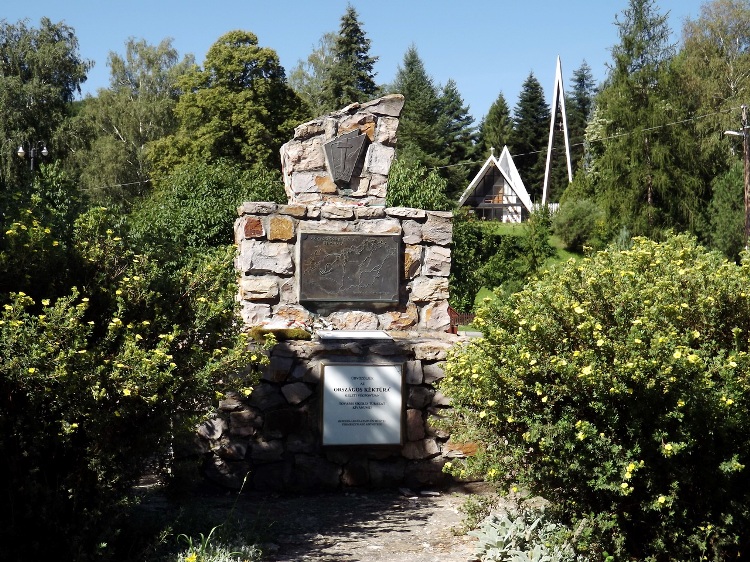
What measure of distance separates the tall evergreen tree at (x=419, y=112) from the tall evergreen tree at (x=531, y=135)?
6.88 metres

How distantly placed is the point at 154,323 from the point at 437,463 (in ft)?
10.1

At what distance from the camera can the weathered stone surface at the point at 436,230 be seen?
8.29m

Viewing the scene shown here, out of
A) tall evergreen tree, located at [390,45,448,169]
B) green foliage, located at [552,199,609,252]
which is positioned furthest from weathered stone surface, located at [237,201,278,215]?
tall evergreen tree, located at [390,45,448,169]

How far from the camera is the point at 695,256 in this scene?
577 cm

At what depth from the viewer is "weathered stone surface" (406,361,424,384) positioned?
7.39 meters

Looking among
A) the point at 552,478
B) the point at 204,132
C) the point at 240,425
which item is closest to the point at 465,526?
the point at 552,478

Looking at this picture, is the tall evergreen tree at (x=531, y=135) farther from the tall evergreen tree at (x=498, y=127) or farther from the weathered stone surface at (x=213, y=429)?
the weathered stone surface at (x=213, y=429)

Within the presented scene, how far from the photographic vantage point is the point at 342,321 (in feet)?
26.3

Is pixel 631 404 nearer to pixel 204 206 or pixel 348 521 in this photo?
pixel 348 521

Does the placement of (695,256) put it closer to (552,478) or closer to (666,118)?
(552,478)

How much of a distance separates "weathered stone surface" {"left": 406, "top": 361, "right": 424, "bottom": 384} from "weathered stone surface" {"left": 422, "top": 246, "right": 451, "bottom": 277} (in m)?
1.19

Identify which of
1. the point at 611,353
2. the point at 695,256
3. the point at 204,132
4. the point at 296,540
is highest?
the point at 204,132

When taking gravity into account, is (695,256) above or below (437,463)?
above

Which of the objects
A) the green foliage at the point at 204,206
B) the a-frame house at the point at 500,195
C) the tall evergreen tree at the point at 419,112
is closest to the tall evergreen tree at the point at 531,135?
the a-frame house at the point at 500,195
